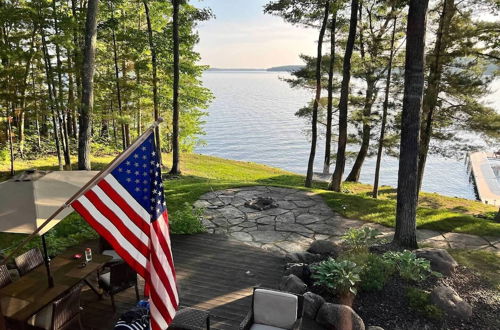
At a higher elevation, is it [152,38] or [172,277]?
[152,38]

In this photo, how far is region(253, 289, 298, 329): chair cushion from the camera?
559cm

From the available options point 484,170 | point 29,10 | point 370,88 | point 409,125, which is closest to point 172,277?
point 409,125

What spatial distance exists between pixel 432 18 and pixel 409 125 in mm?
11053

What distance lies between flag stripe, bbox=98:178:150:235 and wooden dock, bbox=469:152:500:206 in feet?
126

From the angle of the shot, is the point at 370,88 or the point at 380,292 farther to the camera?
the point at 370,88

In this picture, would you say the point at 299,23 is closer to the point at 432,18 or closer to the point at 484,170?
the point at 432,18

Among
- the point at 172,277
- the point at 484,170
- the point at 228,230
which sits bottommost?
the point at 484,170

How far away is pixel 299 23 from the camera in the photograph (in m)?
16.5

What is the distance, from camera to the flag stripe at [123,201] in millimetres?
3891

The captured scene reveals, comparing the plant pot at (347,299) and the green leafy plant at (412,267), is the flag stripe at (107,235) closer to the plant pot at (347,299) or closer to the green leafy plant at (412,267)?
the plant pot at (347,299)

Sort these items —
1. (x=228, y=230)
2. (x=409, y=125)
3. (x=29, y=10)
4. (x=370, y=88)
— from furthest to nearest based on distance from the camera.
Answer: (x=370, y=88), (x=29, y=10), (x=228, y=230), (x=409, y=125)

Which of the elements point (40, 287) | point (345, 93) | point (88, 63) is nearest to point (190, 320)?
point (40, 287)

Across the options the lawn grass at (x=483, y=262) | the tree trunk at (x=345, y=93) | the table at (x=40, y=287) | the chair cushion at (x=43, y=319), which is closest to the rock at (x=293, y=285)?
the table at (x=40, y=287)

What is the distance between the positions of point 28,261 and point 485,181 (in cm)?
5010
